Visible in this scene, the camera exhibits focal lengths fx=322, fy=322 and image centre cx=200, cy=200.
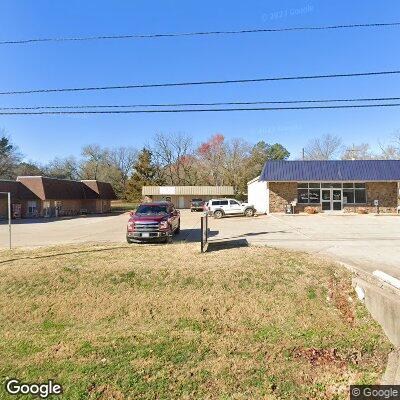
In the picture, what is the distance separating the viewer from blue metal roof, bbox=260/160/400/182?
29984mm

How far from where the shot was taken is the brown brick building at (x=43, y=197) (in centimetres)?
3555

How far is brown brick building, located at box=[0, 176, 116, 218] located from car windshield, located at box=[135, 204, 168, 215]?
87.6 feet

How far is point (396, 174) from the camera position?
29875 mm

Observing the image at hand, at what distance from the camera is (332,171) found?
30.6 meters

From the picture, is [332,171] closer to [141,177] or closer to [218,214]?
[218,214]

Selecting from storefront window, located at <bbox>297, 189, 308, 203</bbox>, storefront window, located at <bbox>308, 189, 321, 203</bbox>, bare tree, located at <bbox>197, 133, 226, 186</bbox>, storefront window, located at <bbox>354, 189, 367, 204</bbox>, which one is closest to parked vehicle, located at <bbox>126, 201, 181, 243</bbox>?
storefront window, located at <bbox>297, 189, 308, 203</bbox>

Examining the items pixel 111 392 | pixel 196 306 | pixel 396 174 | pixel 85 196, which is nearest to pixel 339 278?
pixel 196 306

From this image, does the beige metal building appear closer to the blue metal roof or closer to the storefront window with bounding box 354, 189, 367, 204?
the blue metal roof

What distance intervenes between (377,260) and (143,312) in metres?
7.24

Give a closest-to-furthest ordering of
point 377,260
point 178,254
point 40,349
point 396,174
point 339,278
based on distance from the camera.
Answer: point 40,349 < point 339,278 < point 377,260 < point 178,254 < point 396,174

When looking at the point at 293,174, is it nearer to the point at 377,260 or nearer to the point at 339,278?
the point at 377,260

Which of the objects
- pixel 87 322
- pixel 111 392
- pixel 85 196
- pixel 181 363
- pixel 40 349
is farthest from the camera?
pixel 85 196

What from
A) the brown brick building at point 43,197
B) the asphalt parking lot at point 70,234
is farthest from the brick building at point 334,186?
the brown brick building at point 43,197

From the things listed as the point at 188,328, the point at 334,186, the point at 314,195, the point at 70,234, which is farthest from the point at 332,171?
the point at 188,328
